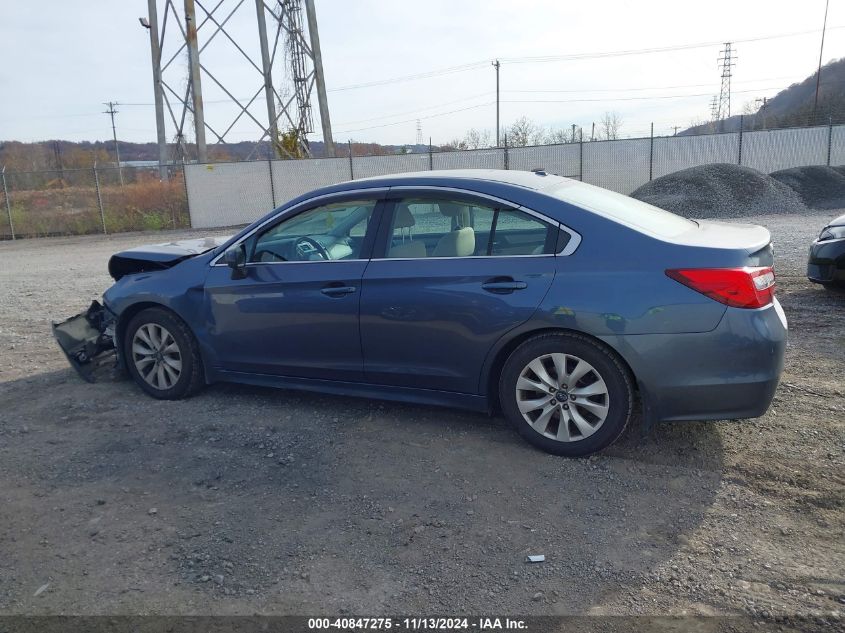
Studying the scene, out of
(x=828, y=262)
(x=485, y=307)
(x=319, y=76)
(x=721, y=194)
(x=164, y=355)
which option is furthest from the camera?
(x=319, y=76)

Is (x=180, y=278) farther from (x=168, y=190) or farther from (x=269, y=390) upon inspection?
(x=168, y=190)

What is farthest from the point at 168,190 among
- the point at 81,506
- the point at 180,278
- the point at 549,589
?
the point at 549,589

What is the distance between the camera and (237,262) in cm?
507

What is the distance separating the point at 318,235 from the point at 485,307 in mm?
1459

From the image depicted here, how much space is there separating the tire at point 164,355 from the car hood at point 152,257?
0.40 metres

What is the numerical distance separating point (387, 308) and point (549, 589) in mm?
2076

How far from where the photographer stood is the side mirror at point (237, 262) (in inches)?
199

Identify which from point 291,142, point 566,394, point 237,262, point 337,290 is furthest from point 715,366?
point 291,142

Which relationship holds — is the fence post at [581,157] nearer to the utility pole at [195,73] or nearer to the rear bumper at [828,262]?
the utility pole at [195,73]

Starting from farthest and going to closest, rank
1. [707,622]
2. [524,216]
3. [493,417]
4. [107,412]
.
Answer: [107,412]
[493,417]
[524,216]
[707,622]

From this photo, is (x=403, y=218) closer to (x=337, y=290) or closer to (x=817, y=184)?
(x=337, y=290)

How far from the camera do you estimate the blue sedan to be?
12.7 feet

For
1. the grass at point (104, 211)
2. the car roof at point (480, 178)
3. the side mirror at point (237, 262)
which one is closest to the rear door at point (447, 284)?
the car roof at point (480, 178)

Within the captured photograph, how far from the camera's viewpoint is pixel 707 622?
2785mm
